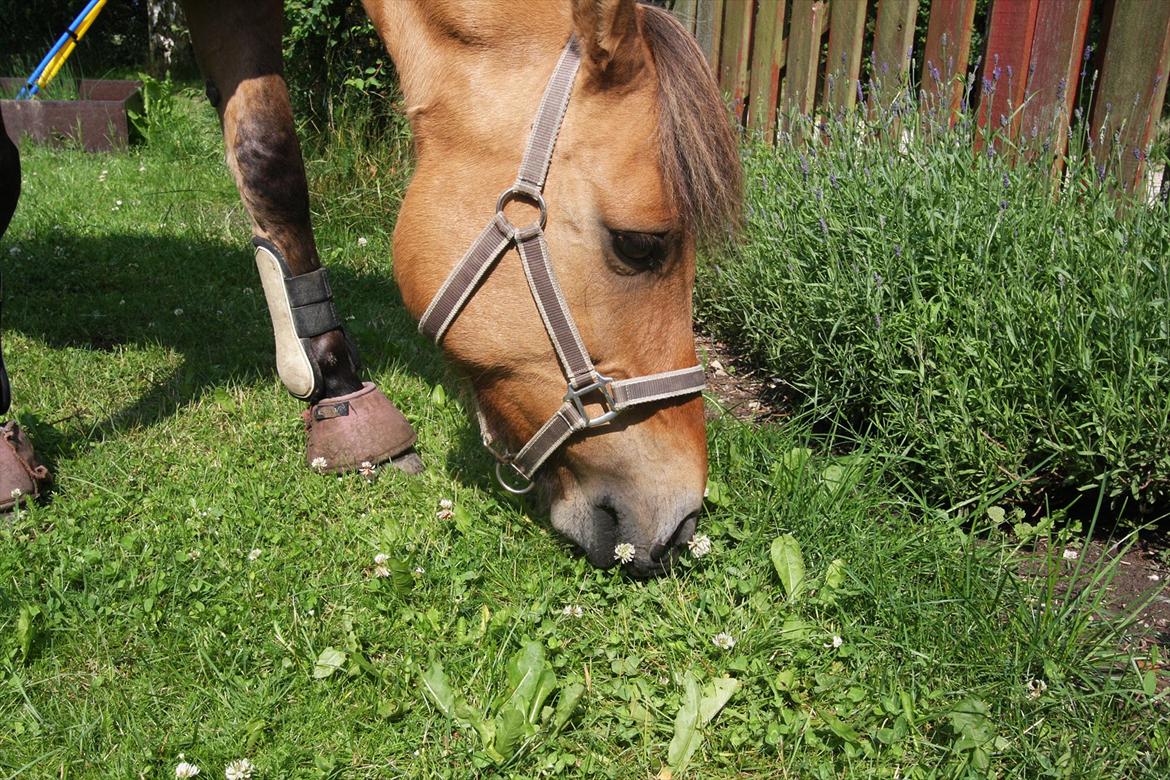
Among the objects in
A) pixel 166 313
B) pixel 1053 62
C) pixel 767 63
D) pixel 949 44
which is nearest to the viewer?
pixel 1053 62

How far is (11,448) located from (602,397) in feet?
5.60

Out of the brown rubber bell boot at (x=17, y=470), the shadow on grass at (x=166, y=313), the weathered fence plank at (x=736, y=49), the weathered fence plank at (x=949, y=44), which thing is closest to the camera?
the brown rubber bell boot at (x=17, y=470)

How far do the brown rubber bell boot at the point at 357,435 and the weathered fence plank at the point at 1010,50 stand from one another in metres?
2.53

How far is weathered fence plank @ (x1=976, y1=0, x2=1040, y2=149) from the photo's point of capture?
3.46 m

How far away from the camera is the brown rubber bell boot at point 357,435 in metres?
2.67

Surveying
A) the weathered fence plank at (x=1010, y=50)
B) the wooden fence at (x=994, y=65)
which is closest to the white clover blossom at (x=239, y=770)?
the wooden fence at (x=994, y=65)

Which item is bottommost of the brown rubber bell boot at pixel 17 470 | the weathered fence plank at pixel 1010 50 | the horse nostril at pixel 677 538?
the brown rubber bell boot at pixel 17 470

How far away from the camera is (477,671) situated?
1911mm

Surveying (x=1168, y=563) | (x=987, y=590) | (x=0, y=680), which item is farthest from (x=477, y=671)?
(x=1168, y=563)

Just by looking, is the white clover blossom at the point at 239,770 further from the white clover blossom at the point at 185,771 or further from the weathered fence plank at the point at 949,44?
the weathered fence plank at the point at 949,44

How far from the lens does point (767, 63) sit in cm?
507

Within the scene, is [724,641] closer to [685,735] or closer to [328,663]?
[685,735]

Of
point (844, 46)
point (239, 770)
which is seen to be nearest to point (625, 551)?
point (239, 770)

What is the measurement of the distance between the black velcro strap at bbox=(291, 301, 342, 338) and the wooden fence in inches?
52.7
